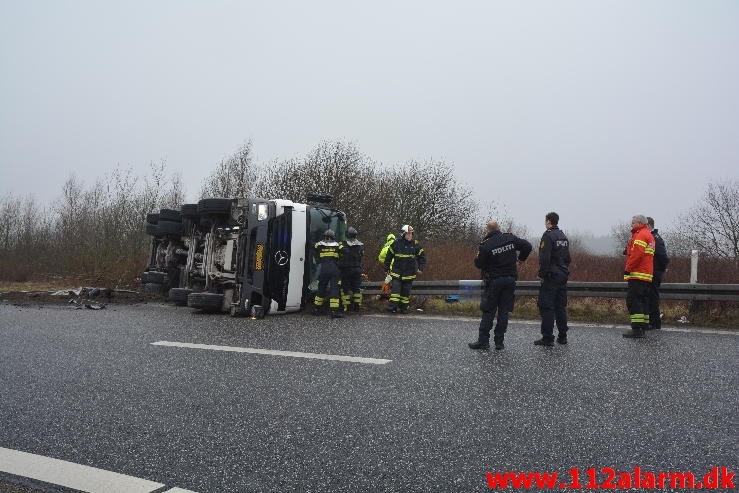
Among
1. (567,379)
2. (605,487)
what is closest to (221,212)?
(567,379)

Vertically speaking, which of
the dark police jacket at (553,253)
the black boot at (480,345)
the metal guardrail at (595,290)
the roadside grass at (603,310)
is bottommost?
the black boot at (480,345)

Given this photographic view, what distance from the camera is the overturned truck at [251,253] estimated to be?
10094 millimetres

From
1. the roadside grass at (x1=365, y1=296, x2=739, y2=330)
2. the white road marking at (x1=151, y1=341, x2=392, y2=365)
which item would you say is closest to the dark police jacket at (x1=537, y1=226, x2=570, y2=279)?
the roadside grass at (x1=365, y1=296, x2=739, y2=330)

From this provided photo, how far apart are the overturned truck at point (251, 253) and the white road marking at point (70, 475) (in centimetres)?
650

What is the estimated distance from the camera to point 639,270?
793cm

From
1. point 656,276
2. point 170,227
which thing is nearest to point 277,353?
point 656,276

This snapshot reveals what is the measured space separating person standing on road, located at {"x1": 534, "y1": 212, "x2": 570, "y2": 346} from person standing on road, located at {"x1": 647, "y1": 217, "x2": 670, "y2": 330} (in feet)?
6.04

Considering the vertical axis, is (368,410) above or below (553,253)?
below

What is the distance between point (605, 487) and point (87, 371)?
4710mm

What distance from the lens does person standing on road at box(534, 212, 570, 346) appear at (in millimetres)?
7418

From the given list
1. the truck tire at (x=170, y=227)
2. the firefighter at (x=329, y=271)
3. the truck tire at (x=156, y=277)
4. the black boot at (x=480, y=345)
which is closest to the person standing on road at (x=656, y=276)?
the black boot at (x=480, y=345)

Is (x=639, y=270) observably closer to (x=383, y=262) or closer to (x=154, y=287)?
(x=383, y=262)

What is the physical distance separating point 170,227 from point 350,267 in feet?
12.8

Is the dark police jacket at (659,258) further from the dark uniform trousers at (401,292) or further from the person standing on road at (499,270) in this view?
the dark uniform trousers at (401,292)
